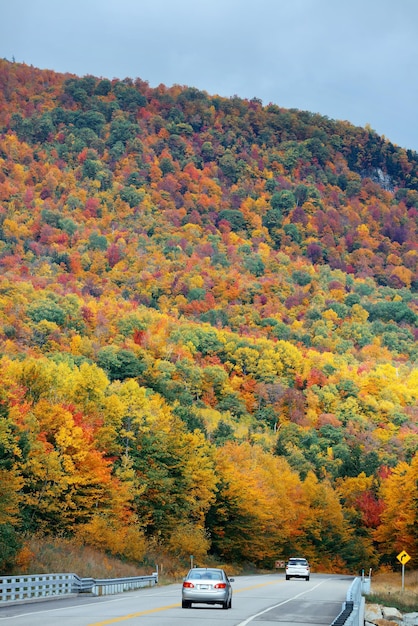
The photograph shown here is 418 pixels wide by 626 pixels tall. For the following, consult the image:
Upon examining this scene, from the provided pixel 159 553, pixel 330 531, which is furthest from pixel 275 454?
pixel 159 553

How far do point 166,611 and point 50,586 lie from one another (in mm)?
8065

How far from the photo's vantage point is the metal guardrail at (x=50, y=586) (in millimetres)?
33947

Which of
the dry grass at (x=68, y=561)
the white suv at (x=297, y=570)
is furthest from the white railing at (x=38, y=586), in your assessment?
the white suv at (x=297, y=570)

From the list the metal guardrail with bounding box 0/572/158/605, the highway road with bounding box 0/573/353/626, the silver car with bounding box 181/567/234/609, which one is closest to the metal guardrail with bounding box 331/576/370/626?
the highway road with bounding box 0/573/353/626

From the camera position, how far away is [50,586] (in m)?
38.4

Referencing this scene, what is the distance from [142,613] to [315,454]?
126125 millimetres

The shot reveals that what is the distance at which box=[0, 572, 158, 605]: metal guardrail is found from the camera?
1336 inches

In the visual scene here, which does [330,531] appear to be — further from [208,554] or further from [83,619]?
[83,619]

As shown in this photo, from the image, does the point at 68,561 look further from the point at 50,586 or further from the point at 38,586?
the point at 50,586

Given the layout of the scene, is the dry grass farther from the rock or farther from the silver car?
the rock

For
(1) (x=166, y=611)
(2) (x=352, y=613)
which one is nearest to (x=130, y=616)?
(1) (x=166, y=611)

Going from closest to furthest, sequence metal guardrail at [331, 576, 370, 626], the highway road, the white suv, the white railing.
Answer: metal guardrail at [331, 576, 370, 626]
the highway road
the white railing
the white suv

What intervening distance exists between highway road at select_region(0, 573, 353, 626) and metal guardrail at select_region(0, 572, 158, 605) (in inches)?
27.4

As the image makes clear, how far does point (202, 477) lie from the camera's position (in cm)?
8006
